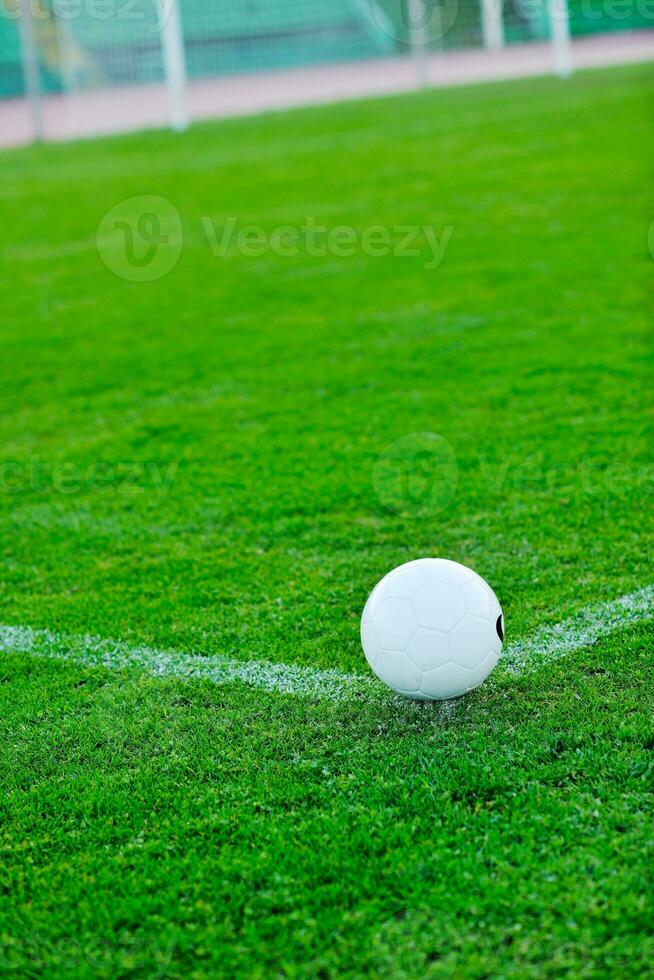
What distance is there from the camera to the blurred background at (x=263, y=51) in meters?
16.3

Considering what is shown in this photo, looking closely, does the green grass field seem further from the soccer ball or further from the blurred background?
the blurred background

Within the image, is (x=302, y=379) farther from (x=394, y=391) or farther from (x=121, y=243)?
(x=121, y=243)

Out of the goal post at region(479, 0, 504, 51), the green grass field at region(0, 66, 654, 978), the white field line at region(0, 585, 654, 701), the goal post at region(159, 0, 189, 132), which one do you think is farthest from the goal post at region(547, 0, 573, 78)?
the white field line at region(0, 585, 654, 701)

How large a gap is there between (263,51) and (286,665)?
16.8 m

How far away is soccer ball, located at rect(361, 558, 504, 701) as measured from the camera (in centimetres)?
359

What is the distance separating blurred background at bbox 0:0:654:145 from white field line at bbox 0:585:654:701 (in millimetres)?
11501

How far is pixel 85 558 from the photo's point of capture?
5262 mm

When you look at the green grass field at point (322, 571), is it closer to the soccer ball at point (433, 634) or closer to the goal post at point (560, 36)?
the soccer ball at point (433, 634)

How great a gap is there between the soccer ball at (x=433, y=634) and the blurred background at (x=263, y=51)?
478 inches

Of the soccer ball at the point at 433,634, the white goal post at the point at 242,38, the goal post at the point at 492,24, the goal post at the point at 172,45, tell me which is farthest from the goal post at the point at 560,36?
the soccer ball at the point at 433,634

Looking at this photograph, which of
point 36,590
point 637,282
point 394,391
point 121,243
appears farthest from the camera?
point 121,243

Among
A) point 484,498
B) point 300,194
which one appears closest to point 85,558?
point 484,498

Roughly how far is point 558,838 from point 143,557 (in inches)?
107

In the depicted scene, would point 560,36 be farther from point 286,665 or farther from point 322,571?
point 286,665
